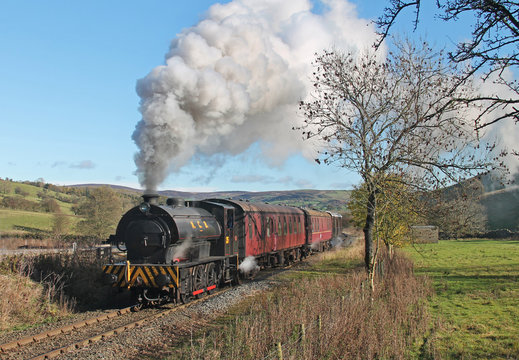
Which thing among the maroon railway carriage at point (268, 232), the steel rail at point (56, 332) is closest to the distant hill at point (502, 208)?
the maroon railway carriage at point (268, 232)

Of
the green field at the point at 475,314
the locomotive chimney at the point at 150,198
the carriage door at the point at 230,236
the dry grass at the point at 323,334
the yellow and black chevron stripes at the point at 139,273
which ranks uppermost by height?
the locomotive chimney at the point at 150,198

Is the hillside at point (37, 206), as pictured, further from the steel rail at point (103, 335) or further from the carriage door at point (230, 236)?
the steel rail at point (103, 335)

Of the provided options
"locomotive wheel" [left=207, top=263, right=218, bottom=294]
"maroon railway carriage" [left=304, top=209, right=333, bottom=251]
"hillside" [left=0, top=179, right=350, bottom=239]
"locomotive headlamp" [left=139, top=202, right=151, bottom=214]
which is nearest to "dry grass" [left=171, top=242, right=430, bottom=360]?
"locomotive wheel" [left=207, top=263, right=218, bottom=294]

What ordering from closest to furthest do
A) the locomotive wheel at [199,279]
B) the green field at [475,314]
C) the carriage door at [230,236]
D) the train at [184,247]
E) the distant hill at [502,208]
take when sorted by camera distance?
the green field at [475,314] → the train at [184,247] → the locomotive wheel at [199,279] → the carriage door at [230,236] → the distant hill at [502,208]

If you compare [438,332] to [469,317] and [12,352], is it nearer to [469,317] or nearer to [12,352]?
[469,317]

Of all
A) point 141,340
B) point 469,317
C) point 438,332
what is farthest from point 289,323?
point 469,317

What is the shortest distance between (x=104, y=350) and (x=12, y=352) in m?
1.63

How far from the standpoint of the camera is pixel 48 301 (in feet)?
35.0

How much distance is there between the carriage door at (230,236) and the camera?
1449 centimetres

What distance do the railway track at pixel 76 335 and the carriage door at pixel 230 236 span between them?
3.72 meters

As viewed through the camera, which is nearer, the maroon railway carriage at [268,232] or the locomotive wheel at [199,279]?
the locomotive wheel at [199,279]

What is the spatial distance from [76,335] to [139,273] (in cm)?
264

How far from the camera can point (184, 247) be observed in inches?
480

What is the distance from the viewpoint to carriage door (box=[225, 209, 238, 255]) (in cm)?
1449
